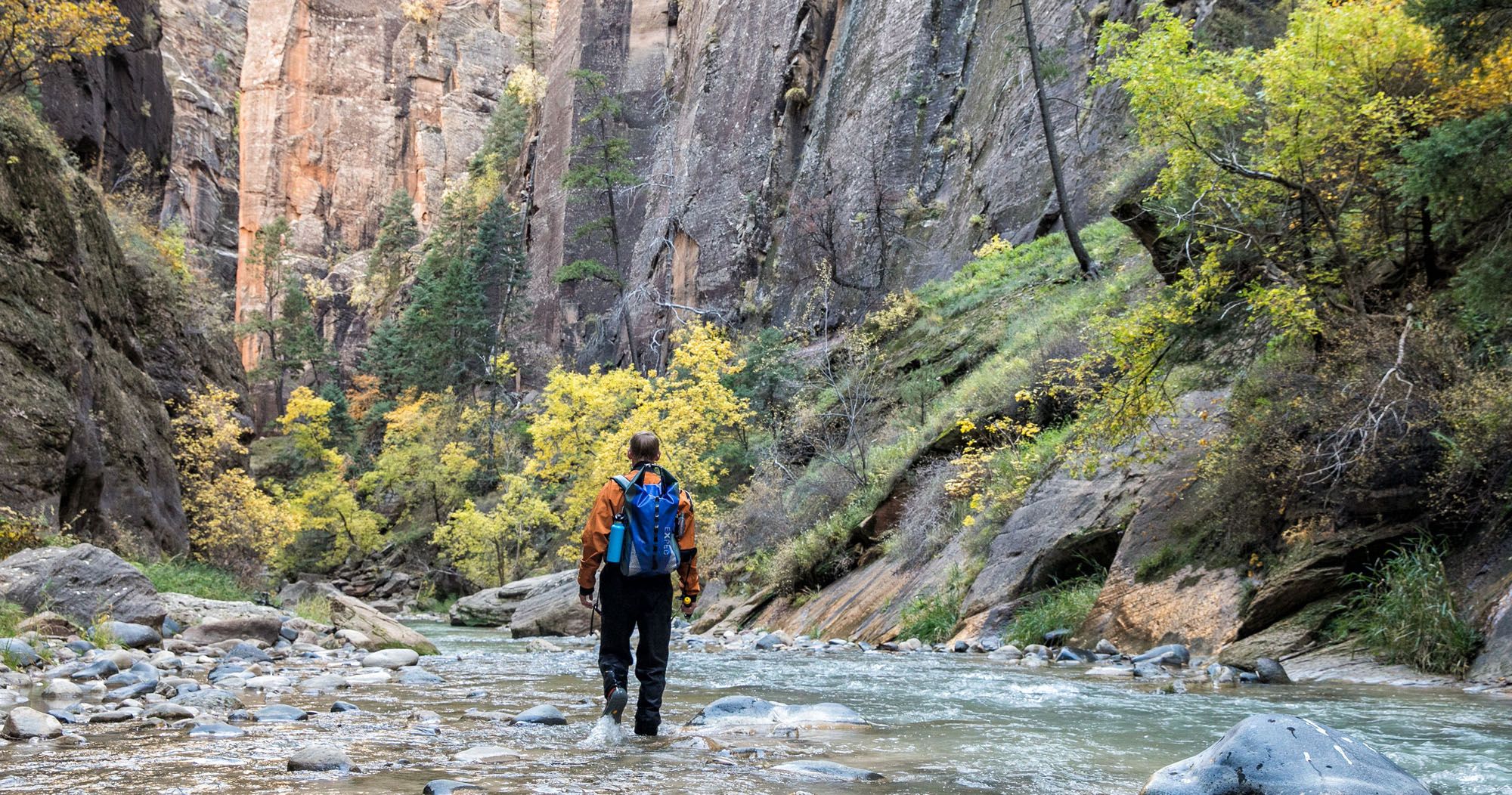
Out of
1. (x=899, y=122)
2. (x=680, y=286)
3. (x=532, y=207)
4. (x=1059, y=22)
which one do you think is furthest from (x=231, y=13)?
(x=1059, y=22)

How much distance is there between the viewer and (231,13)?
91.4m

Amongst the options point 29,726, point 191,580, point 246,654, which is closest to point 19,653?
point 246,654

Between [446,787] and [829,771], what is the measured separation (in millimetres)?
1553

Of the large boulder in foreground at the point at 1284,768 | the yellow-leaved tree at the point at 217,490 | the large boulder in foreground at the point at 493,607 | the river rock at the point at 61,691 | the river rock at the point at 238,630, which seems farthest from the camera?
the large boulder in foreground at the point at 493,607

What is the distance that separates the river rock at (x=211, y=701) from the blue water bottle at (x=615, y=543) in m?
2.57

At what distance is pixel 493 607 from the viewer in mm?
26188

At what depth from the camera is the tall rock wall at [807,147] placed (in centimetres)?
2628

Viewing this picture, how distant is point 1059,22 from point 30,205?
2285 cm

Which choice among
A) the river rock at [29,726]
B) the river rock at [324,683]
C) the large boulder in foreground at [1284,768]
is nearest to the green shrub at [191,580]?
the river rock at [324,683]

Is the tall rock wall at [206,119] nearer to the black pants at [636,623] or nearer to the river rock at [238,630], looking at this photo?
the river rock at [238,630]

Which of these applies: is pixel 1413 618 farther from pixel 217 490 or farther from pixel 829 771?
pixel 217 490

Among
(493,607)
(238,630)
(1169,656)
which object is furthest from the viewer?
(493,607)

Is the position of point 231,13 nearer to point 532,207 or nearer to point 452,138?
point 452,138

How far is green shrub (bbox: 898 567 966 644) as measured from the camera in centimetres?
1257
